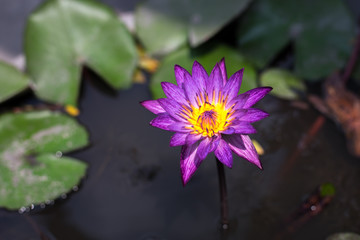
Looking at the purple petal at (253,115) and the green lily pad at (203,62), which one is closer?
the purple petal at (253,115)

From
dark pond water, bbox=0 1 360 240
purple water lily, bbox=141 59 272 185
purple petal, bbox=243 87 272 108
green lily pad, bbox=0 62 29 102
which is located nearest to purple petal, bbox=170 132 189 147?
purple water lily, bbox=141 59 272 185

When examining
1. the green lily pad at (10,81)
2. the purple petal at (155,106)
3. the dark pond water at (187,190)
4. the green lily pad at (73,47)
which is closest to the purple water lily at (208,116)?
the purple petal at (155,106)

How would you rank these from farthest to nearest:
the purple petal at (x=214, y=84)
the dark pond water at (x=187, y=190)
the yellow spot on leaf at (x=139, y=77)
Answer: the yellow spot on leaf at (x=139, y=77) → the dark pond water at (x=187, y=190) → the purple petal at (x=214, y=84)

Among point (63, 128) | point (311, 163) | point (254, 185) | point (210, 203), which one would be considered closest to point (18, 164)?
point (63, 128)

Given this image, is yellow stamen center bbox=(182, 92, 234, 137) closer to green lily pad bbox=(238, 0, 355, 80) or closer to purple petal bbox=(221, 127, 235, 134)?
purple petal bbox=(221, 127, 235, 134)

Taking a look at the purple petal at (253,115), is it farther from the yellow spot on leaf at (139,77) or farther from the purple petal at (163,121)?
the yellow spot on leaf at (139,77)

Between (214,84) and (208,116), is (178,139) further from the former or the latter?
(214,84)

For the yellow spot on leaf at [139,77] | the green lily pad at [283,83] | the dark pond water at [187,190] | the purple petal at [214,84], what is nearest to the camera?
the purple petal at [214,84]

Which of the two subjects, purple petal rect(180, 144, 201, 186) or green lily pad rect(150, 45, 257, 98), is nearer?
purple petal rect(180, 144, 201, 186)
